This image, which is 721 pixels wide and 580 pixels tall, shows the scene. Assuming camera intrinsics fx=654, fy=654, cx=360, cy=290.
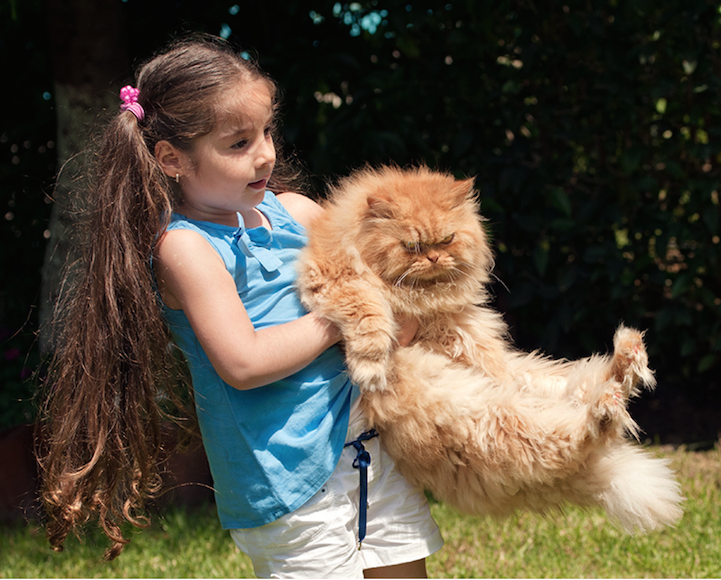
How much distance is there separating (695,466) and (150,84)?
3.16 m

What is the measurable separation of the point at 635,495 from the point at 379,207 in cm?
89

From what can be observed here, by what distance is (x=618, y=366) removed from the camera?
1418mm

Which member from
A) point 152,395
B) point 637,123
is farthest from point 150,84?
point 637,123

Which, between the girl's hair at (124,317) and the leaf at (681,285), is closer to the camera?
the girl's hair at (124,317)

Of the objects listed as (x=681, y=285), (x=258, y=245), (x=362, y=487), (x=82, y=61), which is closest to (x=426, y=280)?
(x=258, y=245)

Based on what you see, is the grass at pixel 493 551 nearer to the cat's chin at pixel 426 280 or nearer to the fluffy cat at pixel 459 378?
the fluffy cat at pixel 459 378

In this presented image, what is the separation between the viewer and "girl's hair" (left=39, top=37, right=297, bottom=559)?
4.90ft

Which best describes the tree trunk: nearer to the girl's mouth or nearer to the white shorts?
the girl's mouth

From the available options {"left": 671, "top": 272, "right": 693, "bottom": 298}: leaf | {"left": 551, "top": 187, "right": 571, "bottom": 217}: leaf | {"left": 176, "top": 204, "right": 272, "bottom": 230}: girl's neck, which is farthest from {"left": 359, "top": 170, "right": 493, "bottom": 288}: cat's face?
{"left": 671, "top": 272, "right": 693, "bottom": 298}: leaf

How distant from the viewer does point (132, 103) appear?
1.53 m

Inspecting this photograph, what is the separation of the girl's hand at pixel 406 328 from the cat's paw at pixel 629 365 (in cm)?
50

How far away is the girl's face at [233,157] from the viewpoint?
1.47m

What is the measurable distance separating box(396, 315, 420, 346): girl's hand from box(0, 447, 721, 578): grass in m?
1.33

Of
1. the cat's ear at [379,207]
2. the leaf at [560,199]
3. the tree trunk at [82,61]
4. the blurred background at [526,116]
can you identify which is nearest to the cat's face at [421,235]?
the cat's ear at [379,207]
